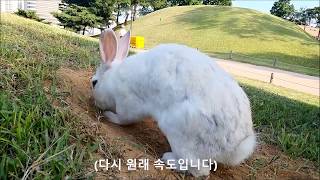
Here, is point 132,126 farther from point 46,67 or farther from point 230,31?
point 230,31

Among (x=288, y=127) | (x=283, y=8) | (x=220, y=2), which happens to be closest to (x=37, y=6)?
(x=288, y=127)

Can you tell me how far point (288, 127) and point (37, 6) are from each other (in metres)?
27.9

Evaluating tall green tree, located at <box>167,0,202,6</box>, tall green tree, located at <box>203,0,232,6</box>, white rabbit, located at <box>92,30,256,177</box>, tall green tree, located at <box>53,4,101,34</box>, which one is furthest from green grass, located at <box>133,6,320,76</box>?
tall green tree, located at <box>203,0,232,6</box>

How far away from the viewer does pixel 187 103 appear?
294cm

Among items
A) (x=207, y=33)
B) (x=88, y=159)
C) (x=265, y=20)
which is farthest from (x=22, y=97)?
(x=265, y=20)

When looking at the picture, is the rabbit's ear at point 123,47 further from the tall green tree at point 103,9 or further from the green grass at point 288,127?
the tall green tree at point 103,9

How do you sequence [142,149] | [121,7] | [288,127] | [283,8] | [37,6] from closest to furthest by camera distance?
[142,149], [288,127], [37,6], [121,7], [283,8]

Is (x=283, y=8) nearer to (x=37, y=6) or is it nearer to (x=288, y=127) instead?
(x=37, y=6)

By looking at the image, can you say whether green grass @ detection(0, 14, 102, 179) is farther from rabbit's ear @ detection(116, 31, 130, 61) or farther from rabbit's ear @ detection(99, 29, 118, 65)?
rabbit's ear @ detection(116, 31, 130, 61)

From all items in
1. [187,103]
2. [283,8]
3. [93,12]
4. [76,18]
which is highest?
[283,8]

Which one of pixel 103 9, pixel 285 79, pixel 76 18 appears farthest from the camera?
pixel 103 9

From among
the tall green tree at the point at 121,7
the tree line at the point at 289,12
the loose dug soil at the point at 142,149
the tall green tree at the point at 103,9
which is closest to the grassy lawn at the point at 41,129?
the loose dug soil at the point at 142,149

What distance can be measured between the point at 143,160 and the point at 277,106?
143 inches

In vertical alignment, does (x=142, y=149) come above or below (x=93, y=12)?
below
